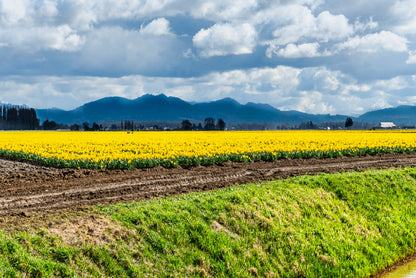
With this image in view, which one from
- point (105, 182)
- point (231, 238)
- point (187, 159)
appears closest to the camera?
point (231, 238)

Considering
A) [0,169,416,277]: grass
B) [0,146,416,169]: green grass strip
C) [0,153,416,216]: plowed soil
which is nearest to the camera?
[0,169,416,277]: grass

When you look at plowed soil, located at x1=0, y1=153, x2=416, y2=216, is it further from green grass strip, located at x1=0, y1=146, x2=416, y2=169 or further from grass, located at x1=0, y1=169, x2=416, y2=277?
grass, located at x1=0, y1=169, x2=416, y2=277

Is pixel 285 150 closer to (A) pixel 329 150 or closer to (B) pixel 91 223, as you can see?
(A) pixel 329 150

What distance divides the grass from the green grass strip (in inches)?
488

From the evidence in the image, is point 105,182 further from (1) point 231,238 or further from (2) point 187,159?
(1) point 231,238

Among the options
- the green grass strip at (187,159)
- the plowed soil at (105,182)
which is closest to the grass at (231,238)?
the plowed soil at (105,182)

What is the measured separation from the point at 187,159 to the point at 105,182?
29.3ft

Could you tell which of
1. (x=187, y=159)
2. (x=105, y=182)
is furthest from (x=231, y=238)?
(x=187, y=159)

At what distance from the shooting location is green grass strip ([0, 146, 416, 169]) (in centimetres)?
2829

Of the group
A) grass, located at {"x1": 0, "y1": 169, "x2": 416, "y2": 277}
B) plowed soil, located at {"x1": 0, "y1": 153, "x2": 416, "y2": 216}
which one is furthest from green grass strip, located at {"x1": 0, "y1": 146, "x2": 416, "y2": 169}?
grass, located at {"x1": 0, "y1": 169, "x2": 416, "y2": 277}

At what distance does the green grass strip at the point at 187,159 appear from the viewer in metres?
28.3

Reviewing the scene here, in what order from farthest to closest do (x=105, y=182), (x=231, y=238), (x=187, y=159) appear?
(x=187, y=159)
(x=105, y=182)
(x=231, y=238)

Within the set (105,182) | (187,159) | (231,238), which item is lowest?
(231,238)

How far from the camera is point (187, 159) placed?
29594 millimetres
